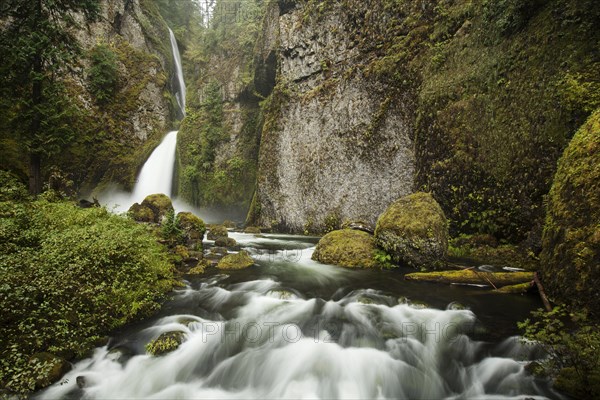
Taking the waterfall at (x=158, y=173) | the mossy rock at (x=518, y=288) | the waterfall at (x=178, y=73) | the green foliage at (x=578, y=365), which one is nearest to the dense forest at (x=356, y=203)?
the green foliage at (x=578, y=365)

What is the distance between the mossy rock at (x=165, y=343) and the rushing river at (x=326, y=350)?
11cm

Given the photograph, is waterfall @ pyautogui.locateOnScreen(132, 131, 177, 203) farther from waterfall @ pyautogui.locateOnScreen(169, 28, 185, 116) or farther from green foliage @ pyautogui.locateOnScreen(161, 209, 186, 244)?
green foliage @ pyautogui.locateOnScreen(161, 209, 186, 244)

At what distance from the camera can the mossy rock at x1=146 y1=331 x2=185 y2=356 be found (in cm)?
480

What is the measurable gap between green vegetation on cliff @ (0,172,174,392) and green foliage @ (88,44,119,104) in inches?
933

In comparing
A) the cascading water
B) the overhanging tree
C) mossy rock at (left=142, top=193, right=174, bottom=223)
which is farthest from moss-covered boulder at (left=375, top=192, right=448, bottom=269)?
the cascading water

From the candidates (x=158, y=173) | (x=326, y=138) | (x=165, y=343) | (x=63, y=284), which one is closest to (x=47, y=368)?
(x=63, y=284)

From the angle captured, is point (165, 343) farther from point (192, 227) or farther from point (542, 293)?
point (192, 227)

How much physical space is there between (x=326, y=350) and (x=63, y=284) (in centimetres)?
443

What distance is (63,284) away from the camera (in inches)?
189

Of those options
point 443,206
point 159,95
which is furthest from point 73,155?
point 443,206

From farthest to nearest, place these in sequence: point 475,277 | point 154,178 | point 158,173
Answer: point 158,173, point 154,178, point 475,277

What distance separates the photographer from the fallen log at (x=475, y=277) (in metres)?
6.78

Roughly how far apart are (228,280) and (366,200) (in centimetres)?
938

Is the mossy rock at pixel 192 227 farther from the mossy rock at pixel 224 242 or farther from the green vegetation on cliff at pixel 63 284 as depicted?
the green vegetation on cliff at pixel 63 284
